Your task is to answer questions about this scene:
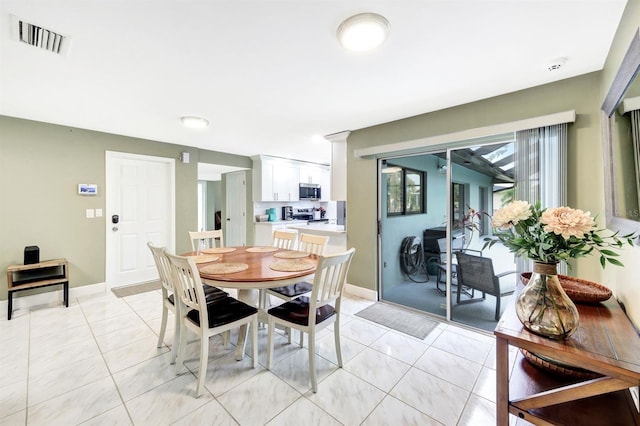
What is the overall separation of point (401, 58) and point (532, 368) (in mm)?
2023

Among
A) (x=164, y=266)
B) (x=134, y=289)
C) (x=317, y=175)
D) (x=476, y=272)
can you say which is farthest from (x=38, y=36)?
(x=317, y=175)

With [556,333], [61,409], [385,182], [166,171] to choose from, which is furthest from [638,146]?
[166,171]

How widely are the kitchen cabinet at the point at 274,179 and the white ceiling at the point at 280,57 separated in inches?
94.4

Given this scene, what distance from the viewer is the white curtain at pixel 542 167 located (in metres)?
2.10

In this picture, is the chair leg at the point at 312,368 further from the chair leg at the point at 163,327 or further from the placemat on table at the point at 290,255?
the chair leg at the point at 163,327

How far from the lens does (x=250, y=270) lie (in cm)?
206

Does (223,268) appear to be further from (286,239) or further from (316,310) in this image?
(286,239)

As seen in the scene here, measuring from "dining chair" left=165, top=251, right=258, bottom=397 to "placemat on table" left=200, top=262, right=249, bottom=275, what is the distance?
8.2 inches

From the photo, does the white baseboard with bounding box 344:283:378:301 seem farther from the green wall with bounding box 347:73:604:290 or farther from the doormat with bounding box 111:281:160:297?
the doormat with bounding box 111:281:160:297

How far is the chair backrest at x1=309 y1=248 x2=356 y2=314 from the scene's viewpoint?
175 cm

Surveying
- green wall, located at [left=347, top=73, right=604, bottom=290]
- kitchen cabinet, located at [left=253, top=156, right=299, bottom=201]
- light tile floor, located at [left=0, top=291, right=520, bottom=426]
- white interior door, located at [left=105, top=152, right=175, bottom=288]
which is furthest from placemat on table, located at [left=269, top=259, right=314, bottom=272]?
kitchen cabinet, located at [left=253, top=156, right=299, bottom=201]

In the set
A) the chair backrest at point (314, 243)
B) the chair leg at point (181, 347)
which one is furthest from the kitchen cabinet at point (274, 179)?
the chair leg at point (181, 347)

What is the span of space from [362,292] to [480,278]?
4.70ft

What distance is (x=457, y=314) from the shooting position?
2893 millimetres
